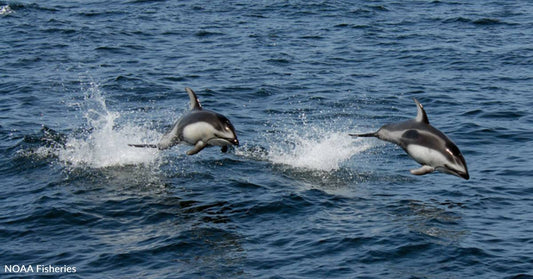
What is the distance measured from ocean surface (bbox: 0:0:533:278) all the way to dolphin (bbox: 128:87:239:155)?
120 cm

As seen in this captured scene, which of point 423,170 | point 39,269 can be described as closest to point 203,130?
point 39,269

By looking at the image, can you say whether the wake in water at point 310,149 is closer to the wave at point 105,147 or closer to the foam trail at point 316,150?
the foam trail at point 316,150

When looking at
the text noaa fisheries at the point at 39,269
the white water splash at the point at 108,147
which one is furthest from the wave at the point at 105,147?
the text noaa fisheries at the point at 39,269

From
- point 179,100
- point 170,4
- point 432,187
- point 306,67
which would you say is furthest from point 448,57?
point 170,4

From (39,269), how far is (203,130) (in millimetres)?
3234

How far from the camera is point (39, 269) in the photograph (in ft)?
35.8

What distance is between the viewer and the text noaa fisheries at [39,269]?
35.6 ft

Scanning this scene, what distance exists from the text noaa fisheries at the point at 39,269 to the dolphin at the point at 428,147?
519 cm

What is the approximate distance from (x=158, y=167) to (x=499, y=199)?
6401mm

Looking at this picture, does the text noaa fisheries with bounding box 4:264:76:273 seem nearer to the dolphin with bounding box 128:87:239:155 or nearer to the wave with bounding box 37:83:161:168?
the dolphin with bounding box 128:87:239:155

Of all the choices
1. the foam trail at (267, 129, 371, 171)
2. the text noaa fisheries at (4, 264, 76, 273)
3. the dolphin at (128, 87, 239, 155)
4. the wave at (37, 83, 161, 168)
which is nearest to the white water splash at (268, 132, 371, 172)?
the foam trail at (267, 129, 371, 171)

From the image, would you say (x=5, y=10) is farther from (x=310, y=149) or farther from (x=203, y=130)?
(x=203, y=130)

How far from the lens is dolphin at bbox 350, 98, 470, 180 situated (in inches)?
470

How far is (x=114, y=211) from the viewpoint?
42.8 feet
